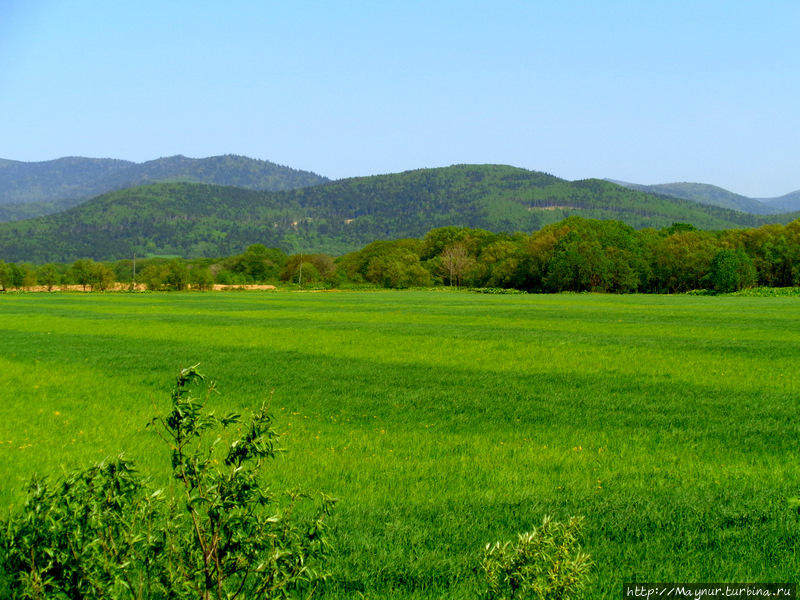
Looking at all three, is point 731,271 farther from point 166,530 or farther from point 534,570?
point 166,530

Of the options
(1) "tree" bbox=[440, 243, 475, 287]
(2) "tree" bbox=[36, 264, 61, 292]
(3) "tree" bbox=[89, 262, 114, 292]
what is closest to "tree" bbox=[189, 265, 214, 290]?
(3) "tree" bbox=[89, 262, 114, 292]

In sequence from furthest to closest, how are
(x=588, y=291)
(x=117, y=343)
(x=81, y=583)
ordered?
1. (x=588, y=291)
2. (x=117, y=343)
3. (x=81, y=583)

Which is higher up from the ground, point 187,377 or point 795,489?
point 187,377

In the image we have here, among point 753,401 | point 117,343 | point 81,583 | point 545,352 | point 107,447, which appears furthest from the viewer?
point 117,343

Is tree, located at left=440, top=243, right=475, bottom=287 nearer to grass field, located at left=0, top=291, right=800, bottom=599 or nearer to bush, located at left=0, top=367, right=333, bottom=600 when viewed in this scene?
grass field, located at left=0, top=291, right=800, bottom=599

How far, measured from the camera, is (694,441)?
11.3 m

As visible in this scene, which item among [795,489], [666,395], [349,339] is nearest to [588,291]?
[349,339]

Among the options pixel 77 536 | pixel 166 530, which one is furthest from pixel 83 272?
pixel 77 536

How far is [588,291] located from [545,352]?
97.3 metres

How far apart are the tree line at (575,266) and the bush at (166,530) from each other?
115671mm

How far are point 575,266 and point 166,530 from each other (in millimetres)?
118807

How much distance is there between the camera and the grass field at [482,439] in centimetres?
644

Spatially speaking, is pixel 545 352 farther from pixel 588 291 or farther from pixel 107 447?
pixel 588 291

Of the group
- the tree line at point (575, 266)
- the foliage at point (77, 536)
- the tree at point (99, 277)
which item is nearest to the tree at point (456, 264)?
the tree line at point (575, 266)
